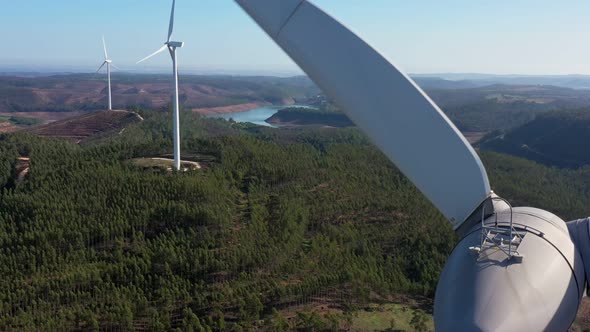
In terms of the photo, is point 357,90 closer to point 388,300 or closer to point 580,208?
point 388,300

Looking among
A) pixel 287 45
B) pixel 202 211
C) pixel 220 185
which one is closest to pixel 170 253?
pixel 202 211

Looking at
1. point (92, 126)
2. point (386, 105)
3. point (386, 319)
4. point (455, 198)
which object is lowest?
point (386, 319)

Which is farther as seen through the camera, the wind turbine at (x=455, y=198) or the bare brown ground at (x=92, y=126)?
the bare brown ground at (x=92, y=126)

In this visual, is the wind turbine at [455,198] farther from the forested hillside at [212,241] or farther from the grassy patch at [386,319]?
the grassy patch at [386,319]

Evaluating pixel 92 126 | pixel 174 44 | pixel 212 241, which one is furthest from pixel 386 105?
pixel 92 126

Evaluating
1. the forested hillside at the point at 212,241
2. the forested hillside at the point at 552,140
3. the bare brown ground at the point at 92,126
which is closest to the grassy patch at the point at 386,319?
the forested hillside at the point at 212,241

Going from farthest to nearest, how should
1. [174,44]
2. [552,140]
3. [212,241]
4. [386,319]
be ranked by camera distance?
[552,140]
[174,44]
[212,241]
[386,319]

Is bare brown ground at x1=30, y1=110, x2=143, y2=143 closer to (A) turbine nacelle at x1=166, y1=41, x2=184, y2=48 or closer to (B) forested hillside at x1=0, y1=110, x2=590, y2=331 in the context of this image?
(B) forested hillside at x1=0, y1=110, x2=590, y2=331

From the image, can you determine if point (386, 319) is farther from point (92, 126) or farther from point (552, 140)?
point (552, 140)
